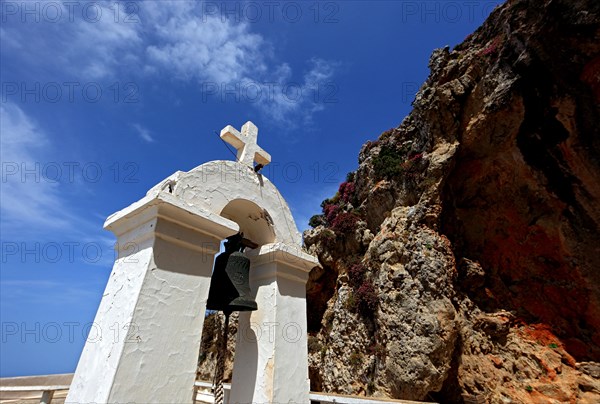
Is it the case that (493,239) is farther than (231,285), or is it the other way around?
(493,239)

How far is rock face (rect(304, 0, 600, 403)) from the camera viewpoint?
9383 mm

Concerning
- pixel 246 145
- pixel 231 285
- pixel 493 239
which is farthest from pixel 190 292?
pixel 493 239

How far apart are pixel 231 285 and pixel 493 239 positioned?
12424mm

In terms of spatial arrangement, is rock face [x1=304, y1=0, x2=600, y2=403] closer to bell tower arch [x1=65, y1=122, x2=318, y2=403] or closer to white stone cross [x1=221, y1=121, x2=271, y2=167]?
bell tower arch [x1=65, y1=122, x2=318, y2=403]

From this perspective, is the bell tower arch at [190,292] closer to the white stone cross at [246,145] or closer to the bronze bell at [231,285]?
the white stone cross at [246,145]

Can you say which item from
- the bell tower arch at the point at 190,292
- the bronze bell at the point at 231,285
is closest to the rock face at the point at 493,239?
the bell tower arch at the point at 190,292

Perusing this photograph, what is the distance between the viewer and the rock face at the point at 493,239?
369 inches

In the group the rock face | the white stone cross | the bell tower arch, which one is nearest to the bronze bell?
the bell tower arch

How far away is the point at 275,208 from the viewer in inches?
120

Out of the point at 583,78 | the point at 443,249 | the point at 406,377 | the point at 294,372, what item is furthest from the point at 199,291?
the point at 583,78

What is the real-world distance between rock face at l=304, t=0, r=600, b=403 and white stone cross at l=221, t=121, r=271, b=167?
8.20m

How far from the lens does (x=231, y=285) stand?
2.60m

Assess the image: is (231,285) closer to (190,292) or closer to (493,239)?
(190,292)

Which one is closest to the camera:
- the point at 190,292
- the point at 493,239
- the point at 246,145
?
the point at 190,292
